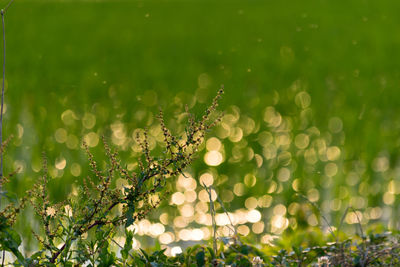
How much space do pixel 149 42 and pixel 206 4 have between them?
4.82 m

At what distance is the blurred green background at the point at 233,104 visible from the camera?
393 centimetres

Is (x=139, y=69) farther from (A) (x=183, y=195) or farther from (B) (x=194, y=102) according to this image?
(A) (x=183, y=195)

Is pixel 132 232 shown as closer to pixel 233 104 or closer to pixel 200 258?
pixel 200 258

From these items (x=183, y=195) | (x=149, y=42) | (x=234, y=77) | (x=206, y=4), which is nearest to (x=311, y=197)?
(x=183, y=195)

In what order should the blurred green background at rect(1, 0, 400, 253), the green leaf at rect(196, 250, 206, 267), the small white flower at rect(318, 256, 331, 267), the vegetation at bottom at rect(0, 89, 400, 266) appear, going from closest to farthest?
the vegetation at bottom at rect(0, 89, 400, 266), the small white flower at rect(318, 256, 331, 267), the green leaf at rect(196, 250, 206, 267), the blurred green background at rect(1, 0, 400, 253)

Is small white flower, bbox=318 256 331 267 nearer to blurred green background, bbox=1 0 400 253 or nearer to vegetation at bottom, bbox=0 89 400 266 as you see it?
vegetation at bottom, bbox=0 89 400 266

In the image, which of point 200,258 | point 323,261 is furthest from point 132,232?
point 323,261

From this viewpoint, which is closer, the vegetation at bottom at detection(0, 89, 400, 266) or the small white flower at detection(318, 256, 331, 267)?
the vegetation at bottom at detection(0, 89, 400, 266)

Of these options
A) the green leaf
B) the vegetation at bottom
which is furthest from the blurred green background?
the green leaf

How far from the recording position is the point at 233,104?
234 inches

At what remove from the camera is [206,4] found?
13.7 meters

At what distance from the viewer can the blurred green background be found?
3.93 meters

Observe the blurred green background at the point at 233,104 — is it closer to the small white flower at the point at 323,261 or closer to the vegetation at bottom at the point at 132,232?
the vegetation at bottom at the point at 132,232

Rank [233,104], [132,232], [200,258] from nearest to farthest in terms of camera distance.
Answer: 1. [132,232]
2. [200,258]
3. [233,104]
